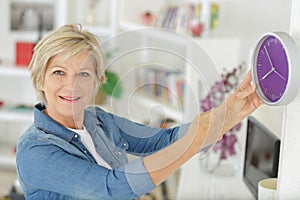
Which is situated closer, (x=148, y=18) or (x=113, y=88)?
(x=113, y=88)

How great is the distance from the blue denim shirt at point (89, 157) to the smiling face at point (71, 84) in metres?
0.03

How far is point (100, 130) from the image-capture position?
1.08 meters

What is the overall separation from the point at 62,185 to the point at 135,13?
2813 millimetres

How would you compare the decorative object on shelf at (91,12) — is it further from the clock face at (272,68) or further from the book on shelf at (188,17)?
the clock face at (272,68)

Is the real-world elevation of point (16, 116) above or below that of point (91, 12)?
below

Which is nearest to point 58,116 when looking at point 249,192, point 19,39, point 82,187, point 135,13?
point 82,187

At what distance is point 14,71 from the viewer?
156 inches

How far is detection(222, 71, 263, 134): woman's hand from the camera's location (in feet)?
3.68

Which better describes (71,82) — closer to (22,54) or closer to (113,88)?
(113,88)

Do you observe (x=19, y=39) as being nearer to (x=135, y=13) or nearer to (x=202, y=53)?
(x=135, y=13)

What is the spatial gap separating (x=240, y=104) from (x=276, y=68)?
0.33 feet

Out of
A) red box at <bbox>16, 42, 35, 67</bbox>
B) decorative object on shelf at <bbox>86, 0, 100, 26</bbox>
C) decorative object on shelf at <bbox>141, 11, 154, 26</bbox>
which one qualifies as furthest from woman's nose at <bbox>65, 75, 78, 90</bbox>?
red box at <bbox>16, 42, 35, 67</bbox>

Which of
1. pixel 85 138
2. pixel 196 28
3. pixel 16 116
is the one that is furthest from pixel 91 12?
pixel 85 138

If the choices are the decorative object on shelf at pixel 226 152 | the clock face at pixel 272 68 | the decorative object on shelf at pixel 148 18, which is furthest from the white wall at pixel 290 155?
the decorative object on shelf at pixel 148 18
